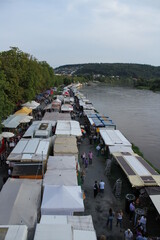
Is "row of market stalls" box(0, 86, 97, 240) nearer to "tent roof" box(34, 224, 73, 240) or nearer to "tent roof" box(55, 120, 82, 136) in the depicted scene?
"tent roof" box(34, 224, 73, 240)

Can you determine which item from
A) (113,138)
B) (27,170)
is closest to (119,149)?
(113,138)

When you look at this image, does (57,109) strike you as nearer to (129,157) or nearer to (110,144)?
(110,144)

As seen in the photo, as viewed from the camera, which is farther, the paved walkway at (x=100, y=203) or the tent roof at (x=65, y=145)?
the tent roof at (x=65, y=145)

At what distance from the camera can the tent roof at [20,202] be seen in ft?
28.5

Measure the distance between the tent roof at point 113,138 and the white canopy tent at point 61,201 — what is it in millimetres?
7755

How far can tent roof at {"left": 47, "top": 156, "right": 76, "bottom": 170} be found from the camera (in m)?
13.3

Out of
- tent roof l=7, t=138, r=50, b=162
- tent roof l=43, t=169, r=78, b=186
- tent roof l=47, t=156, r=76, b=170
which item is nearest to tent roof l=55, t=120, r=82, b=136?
tent roof l=7, t=138, r=50, b=162

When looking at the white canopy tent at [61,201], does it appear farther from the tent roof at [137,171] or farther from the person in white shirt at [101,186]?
the tent roof at [137,171]

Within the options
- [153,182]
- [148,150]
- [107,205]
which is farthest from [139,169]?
[148,150]

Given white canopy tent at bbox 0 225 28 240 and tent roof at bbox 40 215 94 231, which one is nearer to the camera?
white canopy tent at bbox 0 225 28 240

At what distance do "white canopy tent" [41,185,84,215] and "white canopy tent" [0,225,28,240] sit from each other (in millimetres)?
2649

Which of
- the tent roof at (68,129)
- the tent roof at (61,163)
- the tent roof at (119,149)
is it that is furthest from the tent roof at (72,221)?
the tent roof at (68,129)

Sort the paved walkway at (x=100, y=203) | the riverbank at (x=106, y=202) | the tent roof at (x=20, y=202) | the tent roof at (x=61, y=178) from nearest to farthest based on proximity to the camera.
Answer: the tent roof at (x=20, y=202)
the paved walkway at (x=100, y=203)
the riverbank at (x=106, y=202)
the tent roof at (x=61, y=178)

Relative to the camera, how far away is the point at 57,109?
33219 mm
